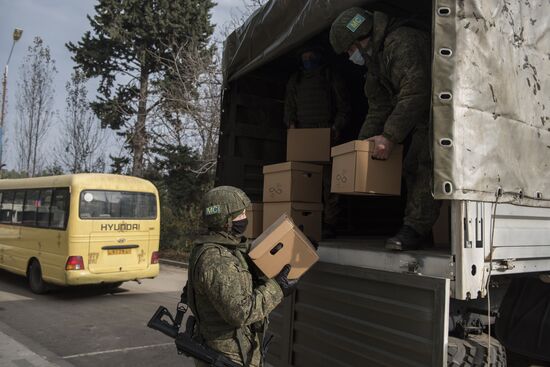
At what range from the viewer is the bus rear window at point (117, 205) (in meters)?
9.17

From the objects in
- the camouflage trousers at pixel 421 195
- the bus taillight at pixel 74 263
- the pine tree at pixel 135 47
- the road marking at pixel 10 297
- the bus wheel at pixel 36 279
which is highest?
the pine tree at pixel 135 47

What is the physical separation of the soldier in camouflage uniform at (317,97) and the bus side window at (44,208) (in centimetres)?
670

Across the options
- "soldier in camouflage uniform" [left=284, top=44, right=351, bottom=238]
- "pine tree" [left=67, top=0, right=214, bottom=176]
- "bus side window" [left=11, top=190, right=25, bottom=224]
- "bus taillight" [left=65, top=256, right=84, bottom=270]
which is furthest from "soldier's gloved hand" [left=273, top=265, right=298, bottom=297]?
"pine tree" [left=67, top=0, right=214, bottom=176]

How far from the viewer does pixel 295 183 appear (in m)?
3.74

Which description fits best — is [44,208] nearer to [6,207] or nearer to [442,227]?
[6,207]

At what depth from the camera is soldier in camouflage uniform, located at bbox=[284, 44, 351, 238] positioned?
468cm

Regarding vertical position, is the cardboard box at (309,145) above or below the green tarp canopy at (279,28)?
below

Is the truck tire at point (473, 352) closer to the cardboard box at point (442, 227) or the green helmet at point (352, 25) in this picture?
the cardboard box at point (442, 227)

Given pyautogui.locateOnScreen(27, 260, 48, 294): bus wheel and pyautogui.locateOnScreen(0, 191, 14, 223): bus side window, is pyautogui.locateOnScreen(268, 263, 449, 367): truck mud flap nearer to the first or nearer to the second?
pyautogui.locateOnScreen(27, 260, 48, 294): bus wheel

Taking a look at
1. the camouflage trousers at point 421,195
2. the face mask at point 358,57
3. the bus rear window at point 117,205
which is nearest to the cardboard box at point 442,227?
the camouflage trousers at point 421,195

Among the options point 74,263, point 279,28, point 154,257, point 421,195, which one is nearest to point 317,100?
point 279,28

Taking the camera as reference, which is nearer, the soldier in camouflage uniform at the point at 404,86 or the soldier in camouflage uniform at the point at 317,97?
the soldier in camouflage uniform at the point at 404,86

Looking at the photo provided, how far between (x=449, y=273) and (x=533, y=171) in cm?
98

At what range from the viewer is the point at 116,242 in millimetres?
9406
